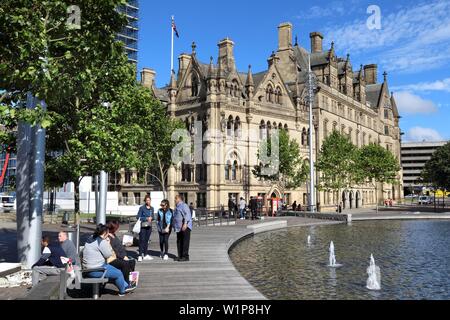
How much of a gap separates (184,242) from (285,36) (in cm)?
5674

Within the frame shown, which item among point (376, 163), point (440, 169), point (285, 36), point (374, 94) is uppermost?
point (285, 36)

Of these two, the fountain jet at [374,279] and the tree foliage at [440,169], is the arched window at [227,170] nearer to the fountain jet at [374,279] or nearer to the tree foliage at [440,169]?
the fountain jet at [374,279]

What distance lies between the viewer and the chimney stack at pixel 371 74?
3691 inches

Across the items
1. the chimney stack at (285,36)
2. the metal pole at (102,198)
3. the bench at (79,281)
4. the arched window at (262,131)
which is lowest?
the bench at (79,281)

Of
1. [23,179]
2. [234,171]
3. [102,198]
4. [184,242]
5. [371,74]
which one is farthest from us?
[371,74]

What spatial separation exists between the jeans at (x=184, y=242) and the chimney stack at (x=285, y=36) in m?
55.4

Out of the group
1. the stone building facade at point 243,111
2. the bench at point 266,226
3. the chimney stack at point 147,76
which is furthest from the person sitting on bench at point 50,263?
the chimney stack at point 147,76

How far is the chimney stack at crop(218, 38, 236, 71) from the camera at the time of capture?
52.4 metres

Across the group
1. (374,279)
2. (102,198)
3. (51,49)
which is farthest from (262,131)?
(51,49)

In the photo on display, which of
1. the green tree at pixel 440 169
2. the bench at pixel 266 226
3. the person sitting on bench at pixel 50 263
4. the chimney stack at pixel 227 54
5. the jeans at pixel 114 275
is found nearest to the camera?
the jeans at pixel 114 275

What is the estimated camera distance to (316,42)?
75.9 meters

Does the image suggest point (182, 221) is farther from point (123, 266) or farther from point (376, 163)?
point (376, 163)

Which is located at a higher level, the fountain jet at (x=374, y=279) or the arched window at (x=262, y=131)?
the arched window at (x=262, y=131)
